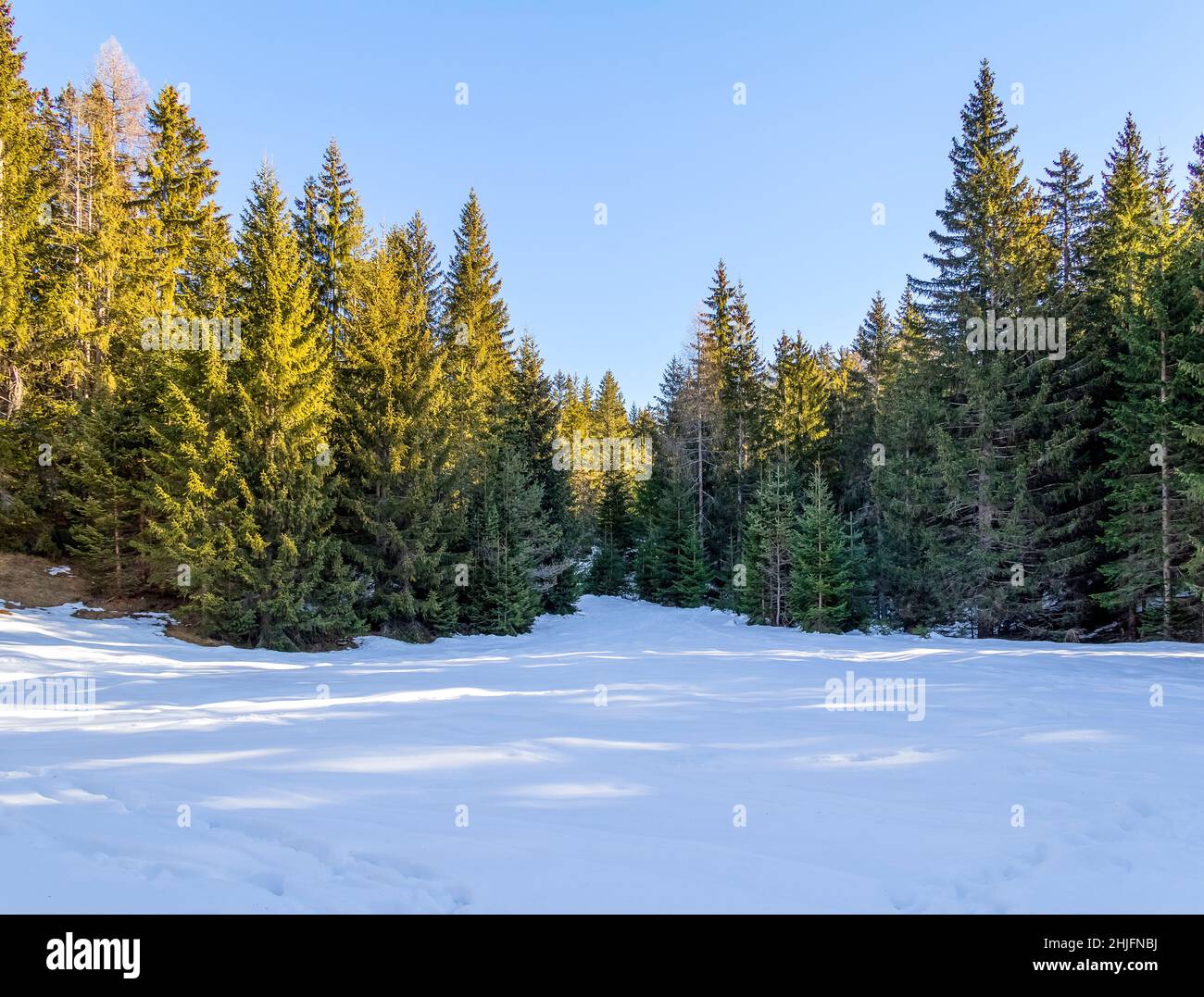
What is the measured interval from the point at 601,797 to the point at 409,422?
15.1 metres

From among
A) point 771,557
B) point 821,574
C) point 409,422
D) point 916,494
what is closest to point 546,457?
point 409,422

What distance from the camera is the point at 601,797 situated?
4.27 metres

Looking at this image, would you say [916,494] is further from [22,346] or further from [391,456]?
[22,346]

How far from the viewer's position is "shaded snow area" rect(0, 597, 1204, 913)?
3035 millimetres

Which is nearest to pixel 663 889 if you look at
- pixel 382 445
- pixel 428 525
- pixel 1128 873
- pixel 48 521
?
pixel 1128 873

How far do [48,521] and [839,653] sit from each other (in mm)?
22064

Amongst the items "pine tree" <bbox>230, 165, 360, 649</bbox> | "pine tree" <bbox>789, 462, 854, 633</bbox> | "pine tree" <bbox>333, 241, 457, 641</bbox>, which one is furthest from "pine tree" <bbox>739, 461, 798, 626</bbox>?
"pine tree" <bbox>230, 165, 360, 649</bbox>

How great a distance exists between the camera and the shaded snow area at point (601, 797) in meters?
3.04

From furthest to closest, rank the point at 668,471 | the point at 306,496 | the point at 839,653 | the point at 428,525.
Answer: the point at 668,471
the point at 428,525
the point at 306,496
the point at 839,653

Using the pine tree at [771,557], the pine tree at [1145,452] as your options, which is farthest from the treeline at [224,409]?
the pine tree at [1145,452]

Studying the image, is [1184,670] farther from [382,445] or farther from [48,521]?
[48,521]

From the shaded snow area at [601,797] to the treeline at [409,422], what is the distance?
7138mm
